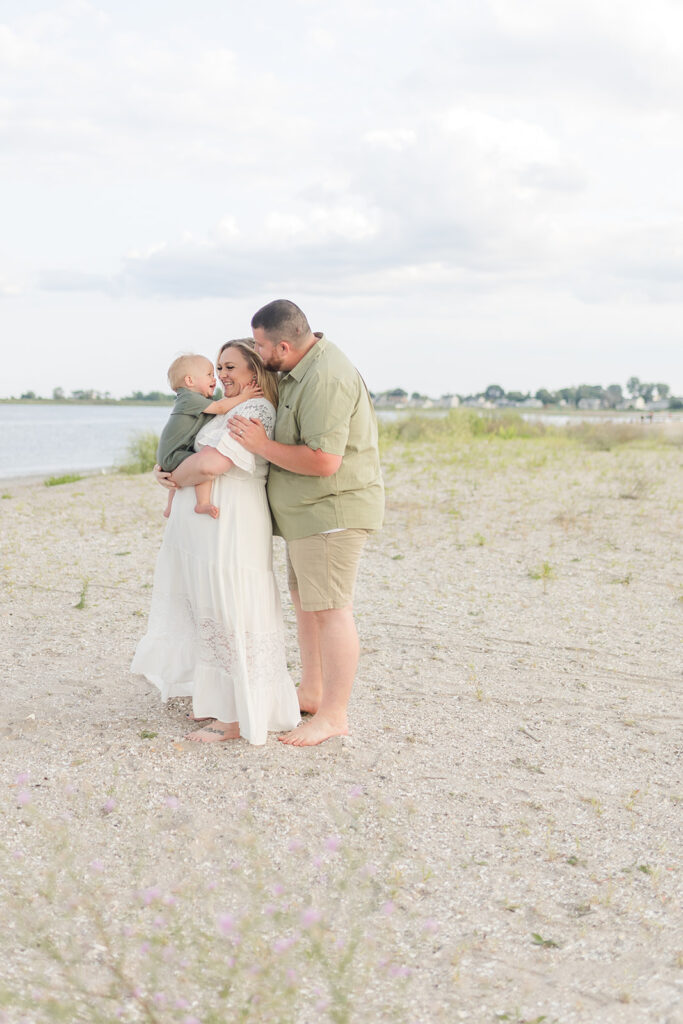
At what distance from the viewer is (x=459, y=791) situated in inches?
150

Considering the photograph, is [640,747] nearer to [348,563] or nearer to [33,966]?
[348,563]

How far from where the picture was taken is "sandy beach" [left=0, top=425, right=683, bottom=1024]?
2506mm

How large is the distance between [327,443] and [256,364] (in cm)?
49

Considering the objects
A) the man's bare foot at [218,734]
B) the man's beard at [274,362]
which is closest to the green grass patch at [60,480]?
the man's bare foot at [218,734]

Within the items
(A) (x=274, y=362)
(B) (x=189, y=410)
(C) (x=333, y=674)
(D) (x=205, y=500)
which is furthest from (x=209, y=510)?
(C) (x=333, y=674)

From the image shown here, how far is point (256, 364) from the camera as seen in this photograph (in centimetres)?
372

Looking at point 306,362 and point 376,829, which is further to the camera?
point 306,362

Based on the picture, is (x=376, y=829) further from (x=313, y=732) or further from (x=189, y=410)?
(x=189, y=410)

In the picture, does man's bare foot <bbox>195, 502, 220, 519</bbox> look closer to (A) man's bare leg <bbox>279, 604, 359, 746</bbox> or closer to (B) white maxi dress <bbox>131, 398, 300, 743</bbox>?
(B) white maxi dress <bbox>131, 398, 300, 743</bbox>

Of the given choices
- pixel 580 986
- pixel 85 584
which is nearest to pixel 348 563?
pixel 580 986

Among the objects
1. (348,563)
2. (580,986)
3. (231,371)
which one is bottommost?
(580,986)

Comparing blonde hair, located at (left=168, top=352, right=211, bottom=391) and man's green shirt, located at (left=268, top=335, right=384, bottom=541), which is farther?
blonde hair, located at (left=168, top=352, right=211, bottom=391)

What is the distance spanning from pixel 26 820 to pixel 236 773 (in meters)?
0.84

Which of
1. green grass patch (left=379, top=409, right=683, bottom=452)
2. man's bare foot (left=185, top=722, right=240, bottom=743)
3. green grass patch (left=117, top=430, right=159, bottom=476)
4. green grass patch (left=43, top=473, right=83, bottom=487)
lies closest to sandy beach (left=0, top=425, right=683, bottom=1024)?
man's bare foot (left=185, top=722, right=240, bottom=743)
